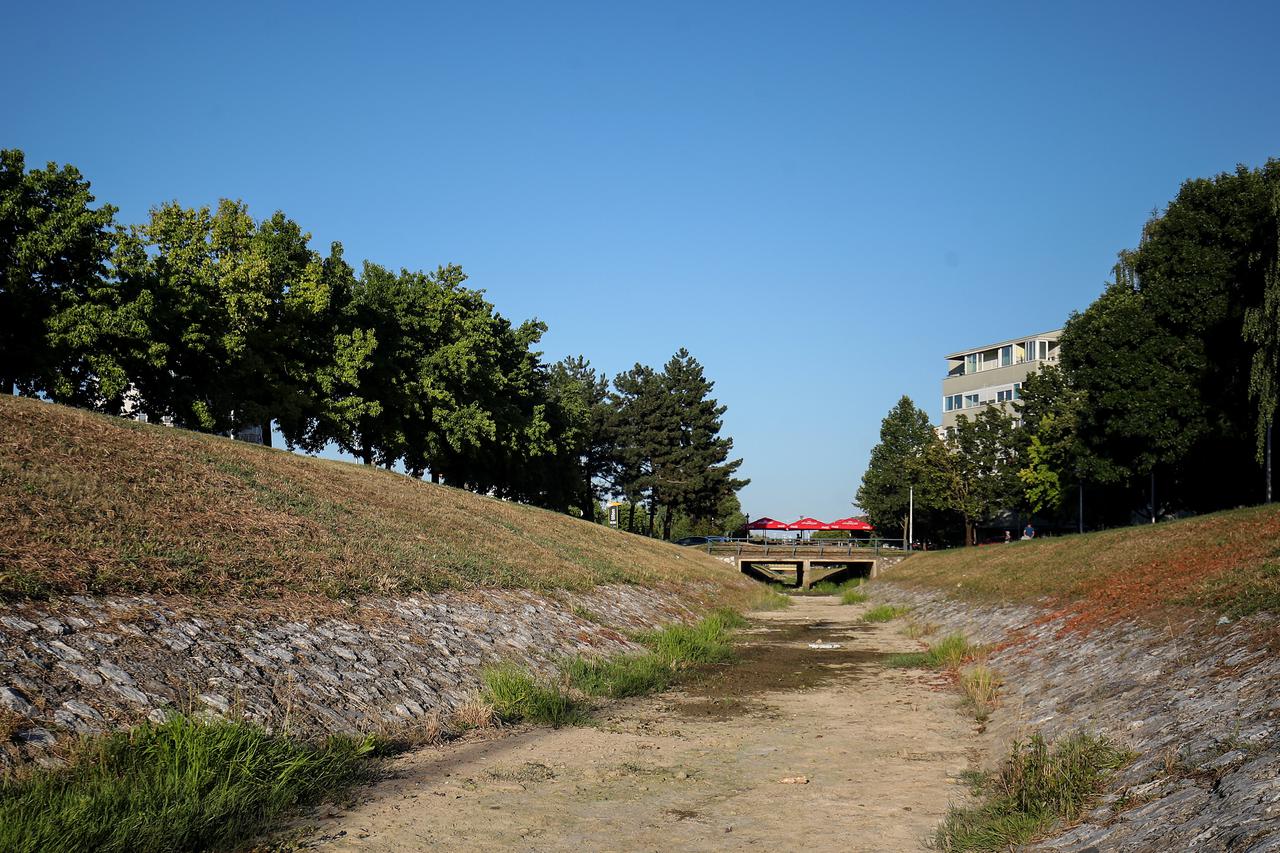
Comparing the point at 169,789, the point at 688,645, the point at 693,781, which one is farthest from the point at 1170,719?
the point at 688,645

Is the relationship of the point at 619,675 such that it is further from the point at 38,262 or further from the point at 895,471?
the point at 895,471

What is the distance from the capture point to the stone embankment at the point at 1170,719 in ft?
22.3

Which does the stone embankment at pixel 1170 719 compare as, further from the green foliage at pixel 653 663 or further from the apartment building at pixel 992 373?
the apartment building at pixel 992 373

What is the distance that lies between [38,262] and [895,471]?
81.8 meters

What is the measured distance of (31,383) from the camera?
38656mm

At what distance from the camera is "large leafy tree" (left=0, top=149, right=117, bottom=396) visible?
37500mm

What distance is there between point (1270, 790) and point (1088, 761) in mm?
3059

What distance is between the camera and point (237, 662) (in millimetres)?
11867

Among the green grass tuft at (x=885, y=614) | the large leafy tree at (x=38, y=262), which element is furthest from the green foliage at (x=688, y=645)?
the large leafy tree at (x=38, y=262)

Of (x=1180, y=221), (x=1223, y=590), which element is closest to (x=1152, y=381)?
(x=1180, y=221)

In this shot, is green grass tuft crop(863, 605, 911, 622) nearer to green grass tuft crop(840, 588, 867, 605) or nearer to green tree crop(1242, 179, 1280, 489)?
green grass tuft crop(840, 588, 867, 605)

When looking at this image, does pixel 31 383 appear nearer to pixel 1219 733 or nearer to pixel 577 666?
pixel 577 666

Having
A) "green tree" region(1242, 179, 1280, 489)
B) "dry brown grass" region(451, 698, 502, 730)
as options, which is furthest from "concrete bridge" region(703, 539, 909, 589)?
"dry brown grass" region(451, 698, 502, 730)

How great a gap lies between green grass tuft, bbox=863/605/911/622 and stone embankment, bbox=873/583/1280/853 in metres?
20.1
